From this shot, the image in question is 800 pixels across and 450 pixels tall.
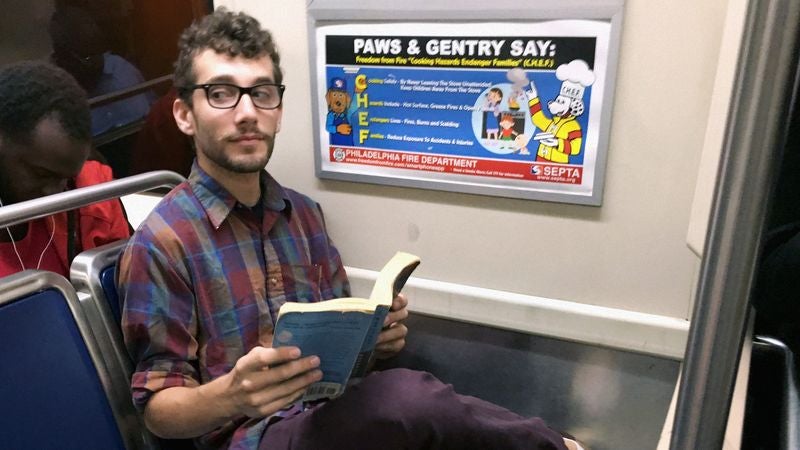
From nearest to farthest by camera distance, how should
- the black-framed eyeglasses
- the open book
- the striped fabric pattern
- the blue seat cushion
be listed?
1. the open book
2. the blue seat cushion
3. the striped fabric pattern
4. the black-framed eyeglasses

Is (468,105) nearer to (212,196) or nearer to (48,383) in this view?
(212,196)

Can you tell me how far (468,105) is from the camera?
4.70ft

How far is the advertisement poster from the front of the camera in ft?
4.34

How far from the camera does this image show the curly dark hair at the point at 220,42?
50.3 inches

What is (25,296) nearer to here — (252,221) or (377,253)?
(252,221)

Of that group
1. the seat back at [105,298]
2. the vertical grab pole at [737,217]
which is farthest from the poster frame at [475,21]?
the vertical grab pole at [737,217]

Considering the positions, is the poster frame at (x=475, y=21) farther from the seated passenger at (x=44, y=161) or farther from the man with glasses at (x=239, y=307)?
the seated passenger at (x=44, y=161)

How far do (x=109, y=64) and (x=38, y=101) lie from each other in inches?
25.6

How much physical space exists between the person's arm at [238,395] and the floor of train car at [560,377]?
2.31 feet

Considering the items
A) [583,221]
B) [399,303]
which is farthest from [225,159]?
[583,221]

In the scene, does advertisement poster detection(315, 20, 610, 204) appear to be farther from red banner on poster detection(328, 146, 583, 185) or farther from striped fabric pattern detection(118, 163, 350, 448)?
striped fabric pattern detection(118, 163, 350, 448)

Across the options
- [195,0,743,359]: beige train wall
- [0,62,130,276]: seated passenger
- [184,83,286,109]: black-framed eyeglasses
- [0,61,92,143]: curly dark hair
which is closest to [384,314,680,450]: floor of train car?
[195,0,743,359]: beige train wall

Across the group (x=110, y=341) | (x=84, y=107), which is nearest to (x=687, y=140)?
(x=110, y=341)

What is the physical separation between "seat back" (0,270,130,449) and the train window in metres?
0.91
